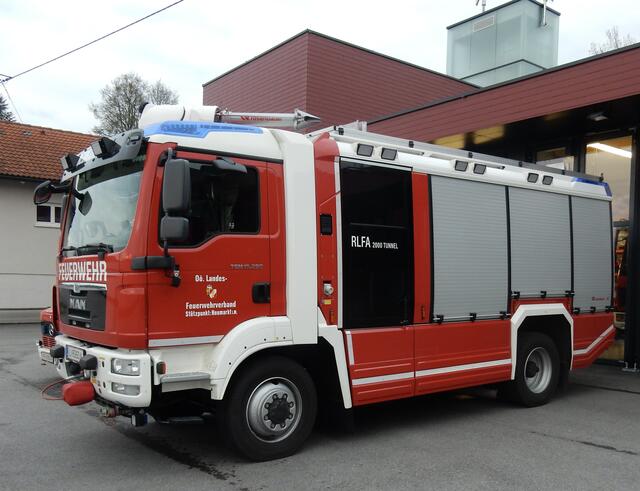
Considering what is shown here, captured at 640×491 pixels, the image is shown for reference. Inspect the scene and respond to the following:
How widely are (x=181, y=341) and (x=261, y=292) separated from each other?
825 mm

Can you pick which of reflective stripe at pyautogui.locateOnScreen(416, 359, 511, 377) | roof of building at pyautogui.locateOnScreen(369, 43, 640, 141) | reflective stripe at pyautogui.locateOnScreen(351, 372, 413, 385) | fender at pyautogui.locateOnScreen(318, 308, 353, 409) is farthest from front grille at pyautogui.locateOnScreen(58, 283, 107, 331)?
roof of building at pyautogui.locateOnScreen(369, 43, 640, 141)

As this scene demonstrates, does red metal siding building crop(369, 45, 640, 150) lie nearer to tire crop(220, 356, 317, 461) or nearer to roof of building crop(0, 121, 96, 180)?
tire crop(220, 356, 317, 461)

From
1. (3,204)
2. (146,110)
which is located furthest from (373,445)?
(3,204)

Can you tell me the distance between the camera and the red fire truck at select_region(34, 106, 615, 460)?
4.80 m

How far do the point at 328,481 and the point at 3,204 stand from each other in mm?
16966

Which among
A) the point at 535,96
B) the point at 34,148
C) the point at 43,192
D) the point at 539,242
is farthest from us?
the point at 34,148

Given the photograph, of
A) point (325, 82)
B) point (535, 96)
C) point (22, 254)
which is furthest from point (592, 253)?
point (22, 254)

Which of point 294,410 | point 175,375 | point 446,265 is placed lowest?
point 294,410

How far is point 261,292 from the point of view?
5273 mm

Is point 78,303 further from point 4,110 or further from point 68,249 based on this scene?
point 4,110

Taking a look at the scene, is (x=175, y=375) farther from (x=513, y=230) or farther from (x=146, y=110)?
(x=513, y=230)

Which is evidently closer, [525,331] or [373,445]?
[373,445]

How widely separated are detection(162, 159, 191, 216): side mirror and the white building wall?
1524 centimetres

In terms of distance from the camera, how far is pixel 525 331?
7.60 meters
